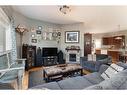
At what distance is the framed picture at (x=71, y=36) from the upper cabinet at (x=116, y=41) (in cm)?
313

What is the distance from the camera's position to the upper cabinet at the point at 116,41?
8.05 metres

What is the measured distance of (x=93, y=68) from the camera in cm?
431

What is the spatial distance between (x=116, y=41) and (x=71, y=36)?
12.6ft

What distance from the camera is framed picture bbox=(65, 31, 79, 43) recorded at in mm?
6641

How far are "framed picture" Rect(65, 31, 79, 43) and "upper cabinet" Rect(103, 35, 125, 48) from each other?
123 inches

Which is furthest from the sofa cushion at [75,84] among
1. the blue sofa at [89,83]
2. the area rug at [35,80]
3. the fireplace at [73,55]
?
the fireplace at [73,55]

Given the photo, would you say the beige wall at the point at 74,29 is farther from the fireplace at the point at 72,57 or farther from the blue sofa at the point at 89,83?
the blue sofa at the point at 89,83

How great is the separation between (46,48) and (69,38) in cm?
142

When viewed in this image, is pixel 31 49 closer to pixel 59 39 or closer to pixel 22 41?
pixel 22 41

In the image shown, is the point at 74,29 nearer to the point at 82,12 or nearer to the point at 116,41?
the point at 82,12

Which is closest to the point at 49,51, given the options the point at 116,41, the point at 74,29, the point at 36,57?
the point at 36,57
